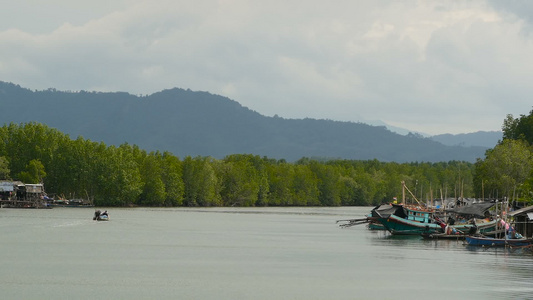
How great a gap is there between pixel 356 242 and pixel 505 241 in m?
16.9

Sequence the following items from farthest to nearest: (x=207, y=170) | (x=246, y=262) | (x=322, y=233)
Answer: (x=207, y=170)
(x=322, y=233)
(x=246, y=262)

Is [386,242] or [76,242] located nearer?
[76,242]

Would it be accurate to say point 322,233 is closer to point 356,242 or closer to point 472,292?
point 356,242

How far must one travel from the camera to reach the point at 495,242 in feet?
232

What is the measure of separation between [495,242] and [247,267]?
25.4 m

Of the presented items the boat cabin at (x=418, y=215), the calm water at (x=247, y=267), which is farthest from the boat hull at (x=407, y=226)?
the calm water at (x=247, y=267)

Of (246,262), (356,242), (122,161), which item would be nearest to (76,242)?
(246,262)

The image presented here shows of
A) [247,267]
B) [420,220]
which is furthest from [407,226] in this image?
[247,267]

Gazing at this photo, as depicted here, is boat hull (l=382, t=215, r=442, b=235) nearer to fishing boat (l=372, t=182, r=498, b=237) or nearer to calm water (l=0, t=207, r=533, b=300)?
fishing boat (l=372, t=182, r=498, b=237)

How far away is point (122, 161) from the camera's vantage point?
565ft

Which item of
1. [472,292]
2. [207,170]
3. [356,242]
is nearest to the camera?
[472,292]

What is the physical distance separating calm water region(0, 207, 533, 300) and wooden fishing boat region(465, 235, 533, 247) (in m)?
0.82

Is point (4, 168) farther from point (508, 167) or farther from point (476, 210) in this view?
point (476, 210)

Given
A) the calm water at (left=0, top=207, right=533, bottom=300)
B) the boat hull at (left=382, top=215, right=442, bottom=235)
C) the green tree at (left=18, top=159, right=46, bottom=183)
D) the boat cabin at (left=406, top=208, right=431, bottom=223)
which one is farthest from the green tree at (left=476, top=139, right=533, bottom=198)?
the green tree at (left=18, top=159, right=46, bottom=183)
